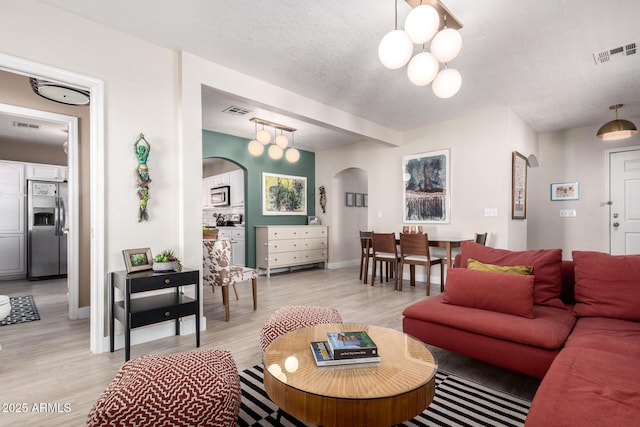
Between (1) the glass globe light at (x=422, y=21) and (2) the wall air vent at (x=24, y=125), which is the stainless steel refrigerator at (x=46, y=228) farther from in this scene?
(1) the glass globe light at (x=422, y=21)

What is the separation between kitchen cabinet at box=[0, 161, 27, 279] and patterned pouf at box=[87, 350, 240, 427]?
20.2 ft

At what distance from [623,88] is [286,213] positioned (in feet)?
17.8

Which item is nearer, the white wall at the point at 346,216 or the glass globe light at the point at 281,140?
the glass globe light at the point at 281,140

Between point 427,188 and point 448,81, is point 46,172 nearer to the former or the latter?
point 427,188

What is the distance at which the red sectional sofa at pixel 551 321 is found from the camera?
4.10ft

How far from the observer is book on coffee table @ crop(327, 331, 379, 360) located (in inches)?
55.0

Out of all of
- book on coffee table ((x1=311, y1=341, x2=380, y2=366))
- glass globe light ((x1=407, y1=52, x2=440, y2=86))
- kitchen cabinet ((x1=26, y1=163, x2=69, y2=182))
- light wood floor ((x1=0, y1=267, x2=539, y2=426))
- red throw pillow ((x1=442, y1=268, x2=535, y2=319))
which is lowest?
light wood floor ((x1=0, y1=267, x2=539, y2=426))

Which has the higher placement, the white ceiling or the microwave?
the white ceiling

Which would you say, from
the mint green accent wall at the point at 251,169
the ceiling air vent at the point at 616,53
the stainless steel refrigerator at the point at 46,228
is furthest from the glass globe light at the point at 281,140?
the stainless steel refrigerator at the point at 46,228

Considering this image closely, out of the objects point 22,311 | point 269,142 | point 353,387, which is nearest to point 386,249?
point 269,142

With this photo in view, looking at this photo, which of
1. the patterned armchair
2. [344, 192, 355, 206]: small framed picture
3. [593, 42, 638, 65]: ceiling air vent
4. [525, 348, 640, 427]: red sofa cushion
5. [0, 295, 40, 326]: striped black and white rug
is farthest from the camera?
[344, 192, 355, 206]: small framed picture

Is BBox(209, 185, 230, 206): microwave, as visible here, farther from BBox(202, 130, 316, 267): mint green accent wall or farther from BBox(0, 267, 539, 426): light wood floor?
BBox(0, 267, 539, 426): light wood floor

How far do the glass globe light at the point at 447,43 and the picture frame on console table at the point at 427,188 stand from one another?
3.28 m

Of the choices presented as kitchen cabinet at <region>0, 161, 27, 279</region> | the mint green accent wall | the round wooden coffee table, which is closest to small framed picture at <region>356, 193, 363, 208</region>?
the mint green accent wall
